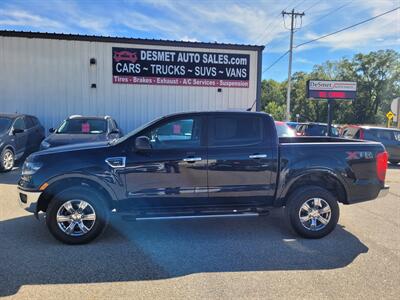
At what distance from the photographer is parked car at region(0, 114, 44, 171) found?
9.78 metres

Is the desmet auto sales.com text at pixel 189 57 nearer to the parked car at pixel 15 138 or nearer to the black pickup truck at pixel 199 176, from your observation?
the parked car at pixel 15 138

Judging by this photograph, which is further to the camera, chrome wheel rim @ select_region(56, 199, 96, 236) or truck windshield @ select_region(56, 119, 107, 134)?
truck windshield @ select_region(56, 119, 107, 134)

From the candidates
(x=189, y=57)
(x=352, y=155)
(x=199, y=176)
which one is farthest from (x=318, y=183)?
(x=189, y=57)

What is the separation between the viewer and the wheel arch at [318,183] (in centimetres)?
510

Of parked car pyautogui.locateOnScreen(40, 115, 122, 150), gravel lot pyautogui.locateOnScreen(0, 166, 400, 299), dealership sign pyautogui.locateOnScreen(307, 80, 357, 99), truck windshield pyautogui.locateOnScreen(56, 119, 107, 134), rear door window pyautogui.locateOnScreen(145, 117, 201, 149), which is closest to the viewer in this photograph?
gravel lot pyautogui.locateOnScreen(0, 166, 400, 299)

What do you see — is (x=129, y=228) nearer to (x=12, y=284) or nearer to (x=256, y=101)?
(x=12, y=284)

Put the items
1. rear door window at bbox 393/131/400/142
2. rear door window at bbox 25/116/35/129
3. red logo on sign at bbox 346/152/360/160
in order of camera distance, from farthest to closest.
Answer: rear door window at bbox 393/131/400/142
rear door window at bbox 25/116/35/129
red logo on sign at bbox 346/152/360/160

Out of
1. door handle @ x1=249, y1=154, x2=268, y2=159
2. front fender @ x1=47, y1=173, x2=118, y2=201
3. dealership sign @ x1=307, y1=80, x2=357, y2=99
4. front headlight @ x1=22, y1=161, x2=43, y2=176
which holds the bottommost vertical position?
front fender @ x1=47, y1=173, x2=118, y2=201

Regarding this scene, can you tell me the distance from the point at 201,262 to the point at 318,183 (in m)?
2.18

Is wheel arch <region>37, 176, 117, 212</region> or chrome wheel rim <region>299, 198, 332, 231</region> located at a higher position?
wheel arch <region>37, 176, 117, 212</region>

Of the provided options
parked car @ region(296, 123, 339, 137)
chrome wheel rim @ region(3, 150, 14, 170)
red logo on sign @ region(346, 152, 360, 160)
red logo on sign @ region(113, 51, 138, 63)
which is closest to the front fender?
red logo on sign @ region(346, 152, 360, 160)

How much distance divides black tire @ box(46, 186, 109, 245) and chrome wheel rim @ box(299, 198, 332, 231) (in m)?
2.78

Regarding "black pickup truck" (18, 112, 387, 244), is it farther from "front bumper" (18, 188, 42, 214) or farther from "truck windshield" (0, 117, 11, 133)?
"truck windshield" (0, 117, 11, 133)

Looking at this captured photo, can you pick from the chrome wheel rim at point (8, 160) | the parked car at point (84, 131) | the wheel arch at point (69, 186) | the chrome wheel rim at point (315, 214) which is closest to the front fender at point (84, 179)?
the wheel arch at point (69, 186)
